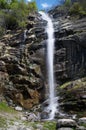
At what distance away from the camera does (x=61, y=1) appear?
65875 millimetres

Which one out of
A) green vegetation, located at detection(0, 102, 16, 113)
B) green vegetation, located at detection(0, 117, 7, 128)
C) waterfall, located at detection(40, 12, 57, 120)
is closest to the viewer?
green vegetation, located at detection(0, 117, 7, 128)

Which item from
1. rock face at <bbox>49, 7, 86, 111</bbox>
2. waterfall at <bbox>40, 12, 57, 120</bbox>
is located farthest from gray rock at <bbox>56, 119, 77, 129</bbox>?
rock face at <bbox>49, 7, 86, 111</bbox>

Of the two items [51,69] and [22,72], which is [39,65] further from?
[22,72]

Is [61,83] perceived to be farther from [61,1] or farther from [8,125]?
[61,1]

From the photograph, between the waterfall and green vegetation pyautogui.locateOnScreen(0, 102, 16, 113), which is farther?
the waterfall

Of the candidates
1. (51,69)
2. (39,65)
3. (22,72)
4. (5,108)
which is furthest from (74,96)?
(39,65)

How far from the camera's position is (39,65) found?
34344mm

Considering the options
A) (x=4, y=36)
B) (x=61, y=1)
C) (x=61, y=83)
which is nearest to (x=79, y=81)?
(x=61, y=83)

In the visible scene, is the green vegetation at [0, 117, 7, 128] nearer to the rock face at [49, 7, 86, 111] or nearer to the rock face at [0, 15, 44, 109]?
the rock face at [49, 7, 86, 111]

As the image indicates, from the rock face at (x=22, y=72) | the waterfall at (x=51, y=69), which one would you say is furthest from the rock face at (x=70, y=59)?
the rock face at (x=22, y=72)

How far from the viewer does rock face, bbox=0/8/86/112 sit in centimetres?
3030

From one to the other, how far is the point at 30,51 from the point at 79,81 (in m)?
7.80

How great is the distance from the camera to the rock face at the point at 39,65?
30297mm

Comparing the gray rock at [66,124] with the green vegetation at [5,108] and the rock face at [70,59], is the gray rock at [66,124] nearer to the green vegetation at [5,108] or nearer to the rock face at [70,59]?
the rock face at [70,59]
